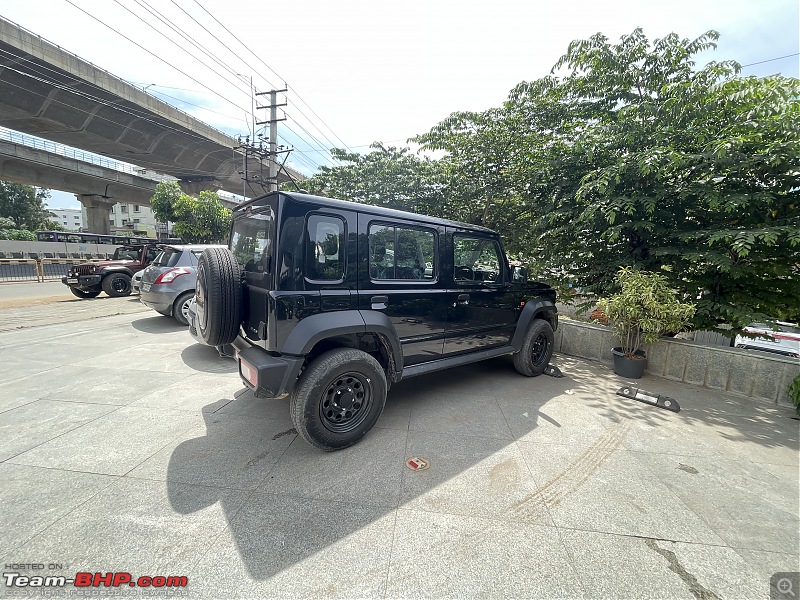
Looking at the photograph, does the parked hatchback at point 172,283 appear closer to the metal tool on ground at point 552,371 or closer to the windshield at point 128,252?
the metal tool on ground at point 552,371

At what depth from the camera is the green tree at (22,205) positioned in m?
38.8

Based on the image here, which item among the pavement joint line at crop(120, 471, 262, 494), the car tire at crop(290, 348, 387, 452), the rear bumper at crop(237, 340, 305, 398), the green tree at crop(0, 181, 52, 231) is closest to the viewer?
the pavement joint line at crop(120, 471, 262, 494)

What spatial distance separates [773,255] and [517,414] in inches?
154

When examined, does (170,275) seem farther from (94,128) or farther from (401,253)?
(94,128)

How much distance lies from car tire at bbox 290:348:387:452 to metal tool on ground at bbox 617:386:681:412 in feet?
10.4

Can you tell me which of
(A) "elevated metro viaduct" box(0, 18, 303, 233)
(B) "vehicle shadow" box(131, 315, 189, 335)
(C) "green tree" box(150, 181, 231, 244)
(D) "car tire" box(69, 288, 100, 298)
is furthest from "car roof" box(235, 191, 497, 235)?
(C) "green tree" box(150, 181, 231, 244)

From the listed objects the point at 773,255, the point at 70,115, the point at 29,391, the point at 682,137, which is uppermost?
the point at 70,115

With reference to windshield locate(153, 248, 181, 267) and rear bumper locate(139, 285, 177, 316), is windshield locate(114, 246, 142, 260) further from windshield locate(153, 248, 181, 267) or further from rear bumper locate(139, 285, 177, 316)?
rear bumper locate(139, 285, 177, 316)

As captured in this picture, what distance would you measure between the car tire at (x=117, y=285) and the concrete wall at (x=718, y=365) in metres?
A: 13.2

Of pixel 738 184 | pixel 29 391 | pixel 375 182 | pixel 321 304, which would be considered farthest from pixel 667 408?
pixel 375 182

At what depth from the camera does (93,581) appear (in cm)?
154

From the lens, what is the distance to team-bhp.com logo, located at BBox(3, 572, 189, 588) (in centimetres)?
152

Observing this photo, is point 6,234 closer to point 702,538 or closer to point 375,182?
point 375,182

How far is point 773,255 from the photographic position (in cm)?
401
